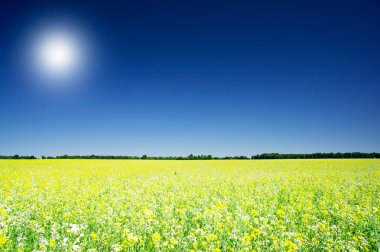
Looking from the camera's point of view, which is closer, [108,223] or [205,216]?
[108,223]

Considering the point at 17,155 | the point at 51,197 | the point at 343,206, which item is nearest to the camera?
the point at 343,206

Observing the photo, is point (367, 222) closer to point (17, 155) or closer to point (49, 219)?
point (49, 219)

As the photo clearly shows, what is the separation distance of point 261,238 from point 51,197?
7505 mm

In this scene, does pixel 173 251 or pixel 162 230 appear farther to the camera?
pixel 162 230

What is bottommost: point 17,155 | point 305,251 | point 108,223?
point 305,251

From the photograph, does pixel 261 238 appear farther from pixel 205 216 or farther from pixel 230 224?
pixel 205 216

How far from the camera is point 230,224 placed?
5.73m

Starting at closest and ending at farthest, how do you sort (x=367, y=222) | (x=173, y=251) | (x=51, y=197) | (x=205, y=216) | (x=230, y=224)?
(x=173, y=251) → (x=230, y=224) → (x=205, y=216) → (x=367, y=222) → (x=51, y=197)

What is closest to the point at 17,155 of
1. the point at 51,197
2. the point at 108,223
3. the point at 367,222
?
the point at 51,197

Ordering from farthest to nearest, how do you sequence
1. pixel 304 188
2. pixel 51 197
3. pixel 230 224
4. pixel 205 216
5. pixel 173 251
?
pixel 304 188 < pixel 51 197 < pixel 205 216 < pixel 230 224 < pixel 173 251

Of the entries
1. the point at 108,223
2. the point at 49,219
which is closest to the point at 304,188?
the point at 108,223

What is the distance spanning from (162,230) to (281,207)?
479cm

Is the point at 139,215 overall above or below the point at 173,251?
above

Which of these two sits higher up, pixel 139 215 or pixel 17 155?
pixel 17 155
